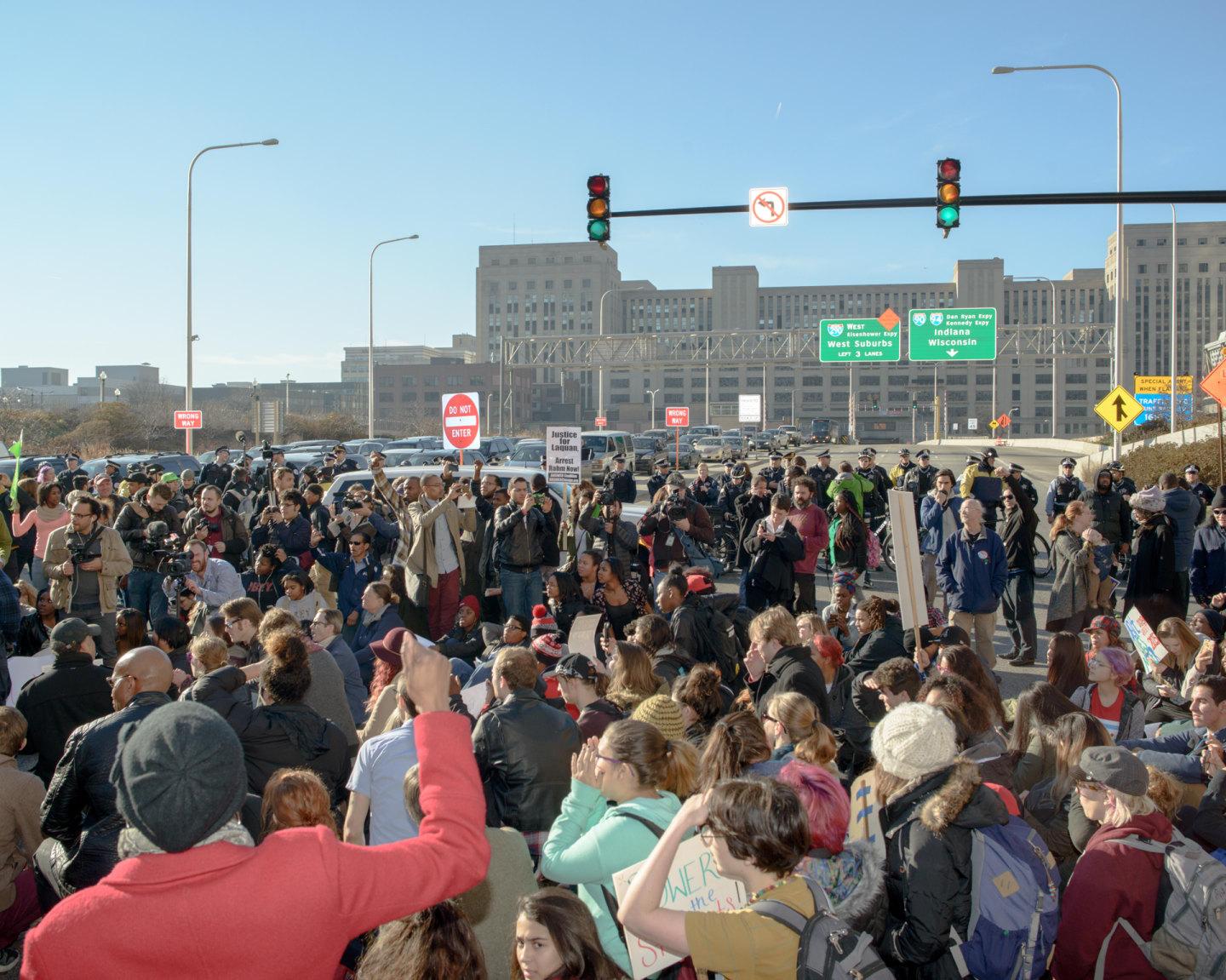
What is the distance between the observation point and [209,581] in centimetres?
907

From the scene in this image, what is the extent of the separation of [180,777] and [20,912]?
3.29 m

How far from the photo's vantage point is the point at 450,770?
2.12 meters

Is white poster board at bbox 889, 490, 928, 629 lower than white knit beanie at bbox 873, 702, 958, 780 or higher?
higher

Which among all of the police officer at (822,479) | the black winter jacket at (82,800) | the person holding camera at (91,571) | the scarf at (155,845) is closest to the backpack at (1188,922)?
the scarf at (155,845)

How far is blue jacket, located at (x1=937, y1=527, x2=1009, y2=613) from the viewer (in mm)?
9305

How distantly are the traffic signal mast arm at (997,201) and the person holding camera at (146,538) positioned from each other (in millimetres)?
6771

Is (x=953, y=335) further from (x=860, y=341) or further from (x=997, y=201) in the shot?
(x=997, y=201)

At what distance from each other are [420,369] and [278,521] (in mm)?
124585

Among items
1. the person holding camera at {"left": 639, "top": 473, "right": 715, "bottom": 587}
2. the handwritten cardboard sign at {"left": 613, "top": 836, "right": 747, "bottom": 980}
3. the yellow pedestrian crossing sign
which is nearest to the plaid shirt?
the person holding camera at {"left": 639, "top": 473, "right": 715, "bottom": 587}

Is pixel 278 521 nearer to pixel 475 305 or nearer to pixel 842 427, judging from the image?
pixel 842 427

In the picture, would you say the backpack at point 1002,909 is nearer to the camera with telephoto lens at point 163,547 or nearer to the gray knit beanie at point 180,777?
the gray knit beanie at point 180,777

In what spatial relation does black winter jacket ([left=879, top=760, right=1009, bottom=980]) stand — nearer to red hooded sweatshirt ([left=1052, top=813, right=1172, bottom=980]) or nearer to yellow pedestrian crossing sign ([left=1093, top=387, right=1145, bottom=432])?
red hooded sweatshirt ([left=1052, top=813, right=1172, bottom=980])

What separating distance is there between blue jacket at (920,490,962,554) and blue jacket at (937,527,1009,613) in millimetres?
1388

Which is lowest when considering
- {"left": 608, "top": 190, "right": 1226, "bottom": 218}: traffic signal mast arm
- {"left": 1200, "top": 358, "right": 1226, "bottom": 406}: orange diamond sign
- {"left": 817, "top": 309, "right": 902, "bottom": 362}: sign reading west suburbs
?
{"left": 1200, "top": 358, "right": 1226, "bottom": 406}: orange diamond sign
